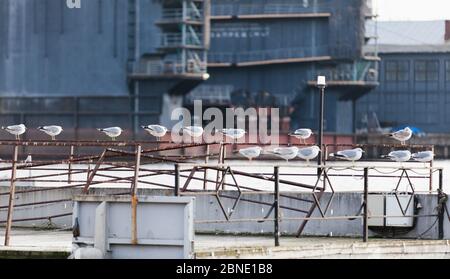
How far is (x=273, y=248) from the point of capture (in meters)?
23.5

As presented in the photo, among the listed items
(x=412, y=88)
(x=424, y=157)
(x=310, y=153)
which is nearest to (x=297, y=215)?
(x=310, y=153)

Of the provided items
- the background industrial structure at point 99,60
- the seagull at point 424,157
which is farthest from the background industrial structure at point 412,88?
the seagull at point 424,157

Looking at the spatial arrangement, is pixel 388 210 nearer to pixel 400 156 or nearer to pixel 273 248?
pixel 400 156

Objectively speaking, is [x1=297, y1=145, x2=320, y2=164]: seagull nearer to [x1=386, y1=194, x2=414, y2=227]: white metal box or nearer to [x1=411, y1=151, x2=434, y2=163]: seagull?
[x1=411, y1=151, x2=434, y2=163]: seagull

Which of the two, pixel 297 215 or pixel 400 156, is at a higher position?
pixel 400 156

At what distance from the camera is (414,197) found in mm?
28344

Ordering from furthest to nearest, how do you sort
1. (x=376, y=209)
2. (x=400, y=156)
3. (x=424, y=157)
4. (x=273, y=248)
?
(x=424, y=157)
(x=400, y=156)
(x=376, y=209)
(x=273, y=248)

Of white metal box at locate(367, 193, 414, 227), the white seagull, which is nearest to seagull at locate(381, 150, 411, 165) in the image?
the white seagull

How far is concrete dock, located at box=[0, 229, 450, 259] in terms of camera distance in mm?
23141

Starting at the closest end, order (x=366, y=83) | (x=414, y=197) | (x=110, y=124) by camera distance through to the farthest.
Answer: (x=414, y=197) → (x=110, y=124) → (x=366, y=83)

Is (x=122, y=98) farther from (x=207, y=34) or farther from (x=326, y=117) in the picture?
(x=326, y=117)

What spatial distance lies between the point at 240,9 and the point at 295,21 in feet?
11.9

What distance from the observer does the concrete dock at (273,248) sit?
23141 mm
